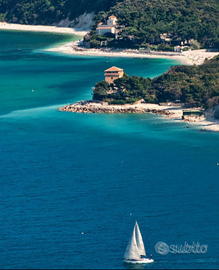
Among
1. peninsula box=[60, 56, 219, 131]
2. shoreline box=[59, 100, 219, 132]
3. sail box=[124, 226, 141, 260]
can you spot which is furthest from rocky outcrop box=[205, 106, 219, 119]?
sail box=[124, 226, 141, 260]

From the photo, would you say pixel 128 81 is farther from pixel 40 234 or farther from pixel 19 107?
pixel 40 234

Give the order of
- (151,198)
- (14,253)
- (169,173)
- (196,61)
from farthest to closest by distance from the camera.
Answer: (196,61)
(169,173)
(151,198)
(14,253)

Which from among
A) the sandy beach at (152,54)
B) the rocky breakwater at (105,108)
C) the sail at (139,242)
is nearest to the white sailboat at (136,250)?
the sail at (139,242)

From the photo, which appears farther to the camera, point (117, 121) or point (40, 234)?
point (117, 121)

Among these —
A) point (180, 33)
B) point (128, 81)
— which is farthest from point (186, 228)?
point (180, 33)

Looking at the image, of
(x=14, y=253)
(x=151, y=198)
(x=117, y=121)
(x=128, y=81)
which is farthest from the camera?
(x=128, y=81)

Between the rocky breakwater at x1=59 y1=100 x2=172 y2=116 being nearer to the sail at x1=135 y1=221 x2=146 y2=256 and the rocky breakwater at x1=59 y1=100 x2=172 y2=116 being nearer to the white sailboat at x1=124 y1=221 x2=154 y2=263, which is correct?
the sail at x1=135 y1=221 x2=146 y2=256

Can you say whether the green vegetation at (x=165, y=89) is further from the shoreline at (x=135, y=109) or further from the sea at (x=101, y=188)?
the sea at (x=101, y=188)
